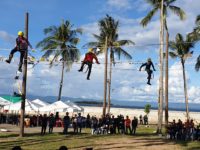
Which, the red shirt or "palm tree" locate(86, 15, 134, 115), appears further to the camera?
"palm tree" locate(86, 15, 134, 115)

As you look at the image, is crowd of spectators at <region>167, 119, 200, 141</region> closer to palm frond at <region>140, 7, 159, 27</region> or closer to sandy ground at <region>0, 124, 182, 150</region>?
sandy ground at <region>0, 124, 182, 150</region>

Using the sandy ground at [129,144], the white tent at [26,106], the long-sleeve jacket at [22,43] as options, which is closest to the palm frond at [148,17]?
the white tent at [26,106]

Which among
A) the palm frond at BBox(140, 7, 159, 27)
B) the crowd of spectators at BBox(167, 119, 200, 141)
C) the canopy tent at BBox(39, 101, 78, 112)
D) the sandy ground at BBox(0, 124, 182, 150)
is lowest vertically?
the sandy ground at BBox(0, 124, 182, 150)

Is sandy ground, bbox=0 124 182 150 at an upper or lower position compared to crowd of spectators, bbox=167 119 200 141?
lower

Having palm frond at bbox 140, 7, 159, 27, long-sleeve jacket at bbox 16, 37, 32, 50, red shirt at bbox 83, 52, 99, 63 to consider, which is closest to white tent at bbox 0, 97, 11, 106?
palm frond at bbox 140, 7, 159, 27

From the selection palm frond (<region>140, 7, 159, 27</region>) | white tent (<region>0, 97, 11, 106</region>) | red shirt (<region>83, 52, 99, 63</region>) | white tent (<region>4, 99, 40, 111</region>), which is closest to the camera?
red shirt (<region>83, 52, 99, 63</region>)

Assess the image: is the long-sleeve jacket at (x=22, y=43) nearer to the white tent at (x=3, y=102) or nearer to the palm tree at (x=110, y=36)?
the white tent at (x=3, y=102)

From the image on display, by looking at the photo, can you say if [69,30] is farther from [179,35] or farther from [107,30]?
[179,35]

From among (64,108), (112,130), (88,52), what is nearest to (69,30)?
(64,108)

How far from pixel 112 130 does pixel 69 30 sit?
945 inches

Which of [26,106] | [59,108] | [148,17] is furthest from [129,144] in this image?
[148,17]

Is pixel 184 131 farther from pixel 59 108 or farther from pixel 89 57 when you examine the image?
pixel 59 108

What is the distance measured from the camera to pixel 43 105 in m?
39.0

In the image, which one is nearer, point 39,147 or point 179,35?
point 39,147
